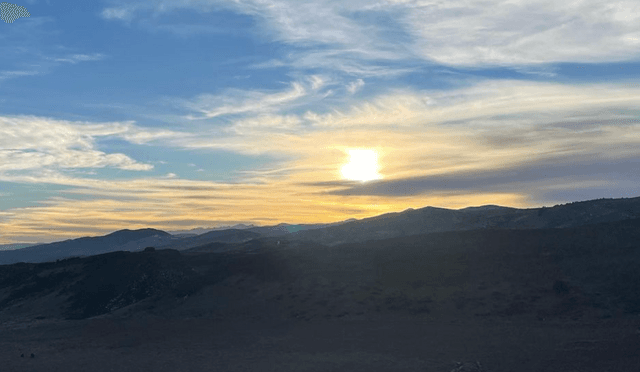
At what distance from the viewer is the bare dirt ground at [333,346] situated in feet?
102

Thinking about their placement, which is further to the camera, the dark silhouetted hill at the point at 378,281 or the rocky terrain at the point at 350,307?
the dark silhouetted hill at the point at 378,281

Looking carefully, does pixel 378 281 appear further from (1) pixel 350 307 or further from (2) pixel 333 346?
(2) pixel 333 346

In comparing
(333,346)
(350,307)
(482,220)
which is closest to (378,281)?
(350,307)

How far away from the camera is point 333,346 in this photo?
36.2 meters

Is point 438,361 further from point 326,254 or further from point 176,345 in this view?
point 326,254

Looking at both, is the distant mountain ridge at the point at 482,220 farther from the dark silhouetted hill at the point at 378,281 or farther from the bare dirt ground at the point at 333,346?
the bare dirt ground at the point at 333,346

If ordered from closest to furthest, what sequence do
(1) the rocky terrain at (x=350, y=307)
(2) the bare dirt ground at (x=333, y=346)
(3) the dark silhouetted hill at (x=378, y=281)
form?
1. (2) the bare dirt ground at (x=333, y=346)
2. (1) the rocky terrain at (x=350, y=307)
3. (3) the dark silhouetted hill at (x=378, y=281)

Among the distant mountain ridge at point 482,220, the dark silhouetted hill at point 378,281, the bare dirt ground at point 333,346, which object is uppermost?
the distant mountain ridge at point 482,220

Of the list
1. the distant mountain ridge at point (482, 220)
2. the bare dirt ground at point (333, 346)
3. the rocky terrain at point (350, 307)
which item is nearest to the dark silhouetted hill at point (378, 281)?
the rocky terrain at point (350, 307)

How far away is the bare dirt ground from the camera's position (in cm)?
3100

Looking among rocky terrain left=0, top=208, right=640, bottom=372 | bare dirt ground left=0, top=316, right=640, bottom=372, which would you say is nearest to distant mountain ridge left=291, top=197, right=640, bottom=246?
rocky terrain left=0, top=208, right=640, bottom=372

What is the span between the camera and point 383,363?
31.5m

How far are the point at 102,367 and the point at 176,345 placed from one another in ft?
19.5

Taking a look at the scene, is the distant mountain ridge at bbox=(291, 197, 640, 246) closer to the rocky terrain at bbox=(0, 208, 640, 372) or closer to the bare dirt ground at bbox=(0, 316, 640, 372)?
the rocky terrain at bbox=(0, 208, 640, 372)
